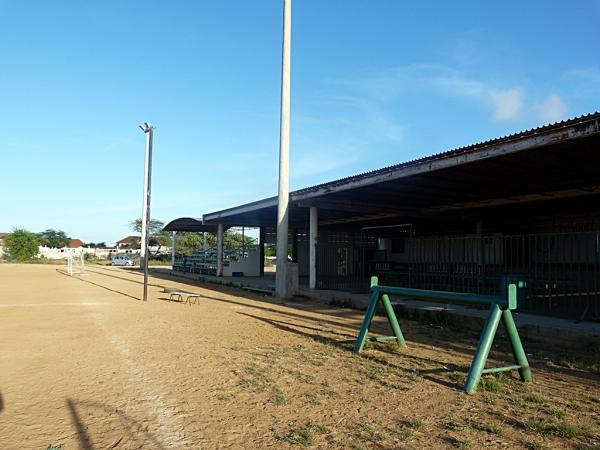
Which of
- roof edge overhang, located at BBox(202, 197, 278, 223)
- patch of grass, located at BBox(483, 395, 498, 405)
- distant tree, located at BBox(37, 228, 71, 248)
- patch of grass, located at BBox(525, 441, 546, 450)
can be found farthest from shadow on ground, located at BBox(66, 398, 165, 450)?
distant tree, located at BBox(37, 228, 71, 248)

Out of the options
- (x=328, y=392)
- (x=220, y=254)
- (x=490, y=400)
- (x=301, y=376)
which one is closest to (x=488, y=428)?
(x=490, y=400)

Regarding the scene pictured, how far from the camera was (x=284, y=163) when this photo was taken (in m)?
16.5

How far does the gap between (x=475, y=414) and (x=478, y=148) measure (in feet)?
21.2

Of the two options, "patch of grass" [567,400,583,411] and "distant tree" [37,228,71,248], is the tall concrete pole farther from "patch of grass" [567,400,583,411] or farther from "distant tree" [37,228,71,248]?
"distant tree" [37,228,71,248]

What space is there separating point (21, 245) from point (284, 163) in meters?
58.7

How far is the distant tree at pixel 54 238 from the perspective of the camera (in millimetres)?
115438

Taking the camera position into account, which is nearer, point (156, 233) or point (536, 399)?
point (536, 399)

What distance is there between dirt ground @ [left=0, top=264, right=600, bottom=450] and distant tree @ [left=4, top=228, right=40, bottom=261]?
61.6 meters

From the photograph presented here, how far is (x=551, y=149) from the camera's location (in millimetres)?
9727

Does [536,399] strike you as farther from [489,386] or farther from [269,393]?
[269,393]

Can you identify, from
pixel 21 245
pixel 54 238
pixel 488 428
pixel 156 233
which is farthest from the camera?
pixel 54 238

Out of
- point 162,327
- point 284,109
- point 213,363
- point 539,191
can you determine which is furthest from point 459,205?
point 213,363

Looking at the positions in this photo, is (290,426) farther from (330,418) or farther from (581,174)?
(581,174)

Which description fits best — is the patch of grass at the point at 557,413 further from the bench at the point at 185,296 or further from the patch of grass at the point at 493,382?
the bench at the point at 185,296
